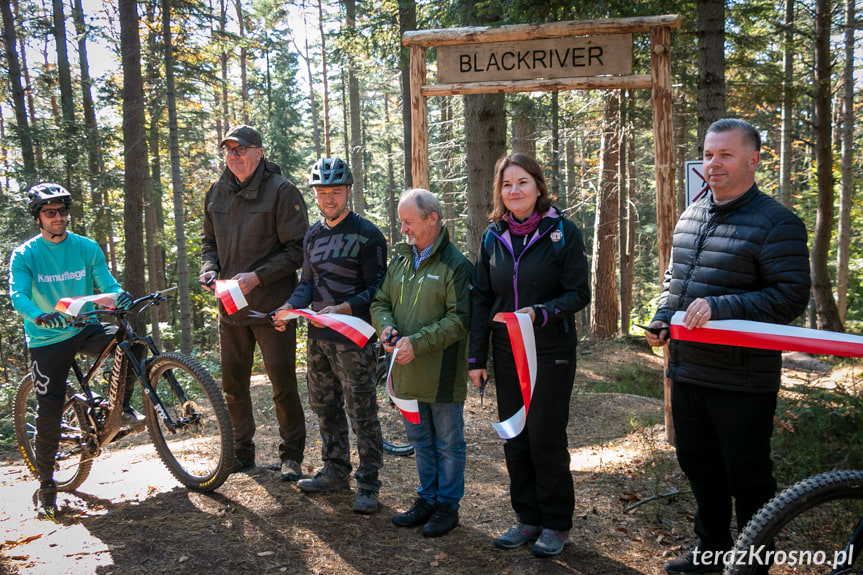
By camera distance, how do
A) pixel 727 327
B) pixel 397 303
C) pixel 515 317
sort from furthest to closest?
pixel 397 303
pixel 515 317
pixel 727 327

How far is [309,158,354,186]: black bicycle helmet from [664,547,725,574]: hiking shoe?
3.26 metres

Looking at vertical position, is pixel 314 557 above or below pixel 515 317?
below

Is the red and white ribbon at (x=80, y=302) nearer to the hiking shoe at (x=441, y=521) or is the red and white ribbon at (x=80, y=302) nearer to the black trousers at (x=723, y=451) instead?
the hiking shoe at (x=441, y=521)

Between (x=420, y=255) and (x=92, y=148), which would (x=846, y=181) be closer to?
(x=420, y=255)

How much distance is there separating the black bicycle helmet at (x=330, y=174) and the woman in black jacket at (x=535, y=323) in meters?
1.16

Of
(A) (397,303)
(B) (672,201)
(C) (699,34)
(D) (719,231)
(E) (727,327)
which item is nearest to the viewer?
(E) (727,327)

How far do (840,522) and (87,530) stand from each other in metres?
4.86

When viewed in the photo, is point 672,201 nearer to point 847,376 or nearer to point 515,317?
point 515,317

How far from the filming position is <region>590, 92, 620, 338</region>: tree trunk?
1495 centimetres

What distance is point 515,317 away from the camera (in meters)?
3.48

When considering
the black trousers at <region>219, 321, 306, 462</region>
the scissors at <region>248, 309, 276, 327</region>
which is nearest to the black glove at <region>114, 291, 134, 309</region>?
the black trousers at <region>219, 321, 306, 462</region>

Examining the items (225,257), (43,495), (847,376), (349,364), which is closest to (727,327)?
(349,364)

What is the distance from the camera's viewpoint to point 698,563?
11.2 ft

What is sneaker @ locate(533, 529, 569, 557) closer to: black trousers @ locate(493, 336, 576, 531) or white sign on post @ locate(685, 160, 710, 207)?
black trousers @ locate(493, 336, 576, 531)
